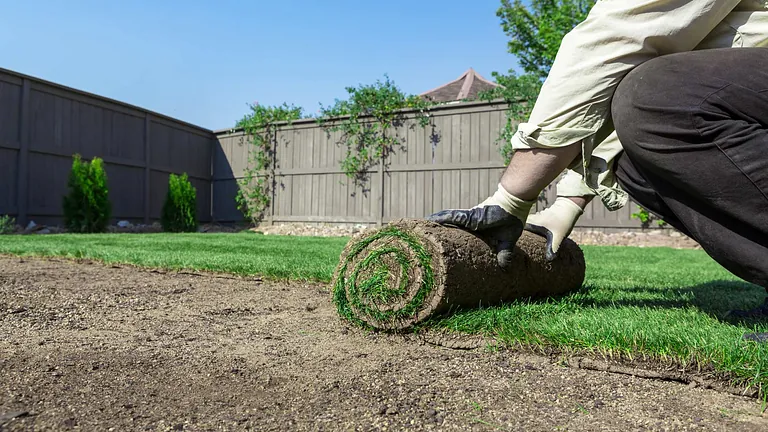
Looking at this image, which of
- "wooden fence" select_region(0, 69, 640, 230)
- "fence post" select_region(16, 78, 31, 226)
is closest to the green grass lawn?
"wooden fence" select_region(0, 69, 640, 230)

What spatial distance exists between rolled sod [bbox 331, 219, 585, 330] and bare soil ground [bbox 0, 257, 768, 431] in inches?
4.8

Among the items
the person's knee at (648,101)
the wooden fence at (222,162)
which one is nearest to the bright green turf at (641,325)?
the person's knee at (648,101)

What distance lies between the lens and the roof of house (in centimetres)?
1528

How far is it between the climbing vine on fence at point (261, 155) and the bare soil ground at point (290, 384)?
1007cm

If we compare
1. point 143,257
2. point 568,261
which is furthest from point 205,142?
point 568,261

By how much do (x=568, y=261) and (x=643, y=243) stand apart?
7.32 meters

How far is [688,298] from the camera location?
2.75 metres

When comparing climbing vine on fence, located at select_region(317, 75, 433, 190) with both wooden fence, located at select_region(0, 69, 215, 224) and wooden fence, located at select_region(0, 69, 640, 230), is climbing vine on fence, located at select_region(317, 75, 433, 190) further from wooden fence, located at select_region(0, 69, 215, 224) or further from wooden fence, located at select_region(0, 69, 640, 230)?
wooden fence, located at select_region(0, 69, 215, 224)

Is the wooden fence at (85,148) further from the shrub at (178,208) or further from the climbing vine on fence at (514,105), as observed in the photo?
the climbing vine on fence at (514,105)

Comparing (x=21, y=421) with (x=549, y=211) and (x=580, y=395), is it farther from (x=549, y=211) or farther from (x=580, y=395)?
(x=549, y=211)

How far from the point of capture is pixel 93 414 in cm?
112

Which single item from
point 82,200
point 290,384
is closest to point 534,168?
point 290,384

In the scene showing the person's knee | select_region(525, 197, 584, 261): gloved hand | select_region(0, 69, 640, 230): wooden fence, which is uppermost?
select_region(0, 69, 640, 230): wooden fence

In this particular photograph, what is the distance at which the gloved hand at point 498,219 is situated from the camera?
1.88 m
